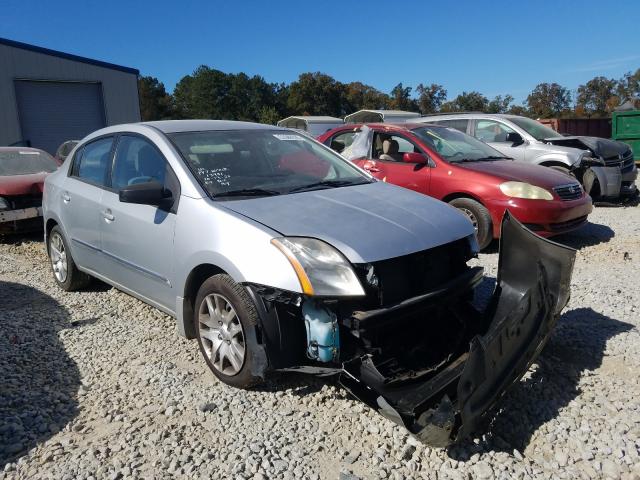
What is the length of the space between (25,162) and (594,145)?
10.5 metres

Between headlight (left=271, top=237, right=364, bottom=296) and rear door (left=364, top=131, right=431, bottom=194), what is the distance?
4212mm

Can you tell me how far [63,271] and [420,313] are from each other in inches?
159

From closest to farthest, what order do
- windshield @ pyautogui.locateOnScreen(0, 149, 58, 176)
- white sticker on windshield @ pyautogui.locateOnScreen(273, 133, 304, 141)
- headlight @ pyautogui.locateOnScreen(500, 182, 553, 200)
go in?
white sticker on windshield @ pyautogui.locateOnScreen(273, 133, 304, 141) → headlight @ pyautogui.locateOnScreen(500, 182, 553, 200) → windshield @ pyautogui.locateOnScreen(0, 149, 58, 176)

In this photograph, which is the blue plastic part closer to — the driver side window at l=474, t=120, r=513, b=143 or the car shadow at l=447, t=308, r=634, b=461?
the car shadow at l=447, t=308, r=634, b=461

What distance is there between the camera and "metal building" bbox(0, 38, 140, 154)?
18.7m

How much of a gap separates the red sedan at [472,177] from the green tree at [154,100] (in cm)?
6114

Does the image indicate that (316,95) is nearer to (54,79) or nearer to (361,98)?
(361,98)

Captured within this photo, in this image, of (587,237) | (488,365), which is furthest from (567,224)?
(488,365)

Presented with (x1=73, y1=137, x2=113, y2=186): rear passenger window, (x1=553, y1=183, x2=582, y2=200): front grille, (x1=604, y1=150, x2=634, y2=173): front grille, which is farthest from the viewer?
(x1=604, y1=150, x2=634, y2=173): front grille

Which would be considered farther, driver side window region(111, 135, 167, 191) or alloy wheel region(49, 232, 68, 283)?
alloy wheel region(49, 232, 68, 283)

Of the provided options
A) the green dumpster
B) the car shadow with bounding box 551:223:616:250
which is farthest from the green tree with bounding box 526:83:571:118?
the car shadow with bounding box 551:223:616:250

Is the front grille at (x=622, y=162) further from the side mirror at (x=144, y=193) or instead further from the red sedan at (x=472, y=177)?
the side mirror at (x=144, y=193)

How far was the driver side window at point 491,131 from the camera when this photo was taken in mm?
10062

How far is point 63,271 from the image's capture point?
213 inches
